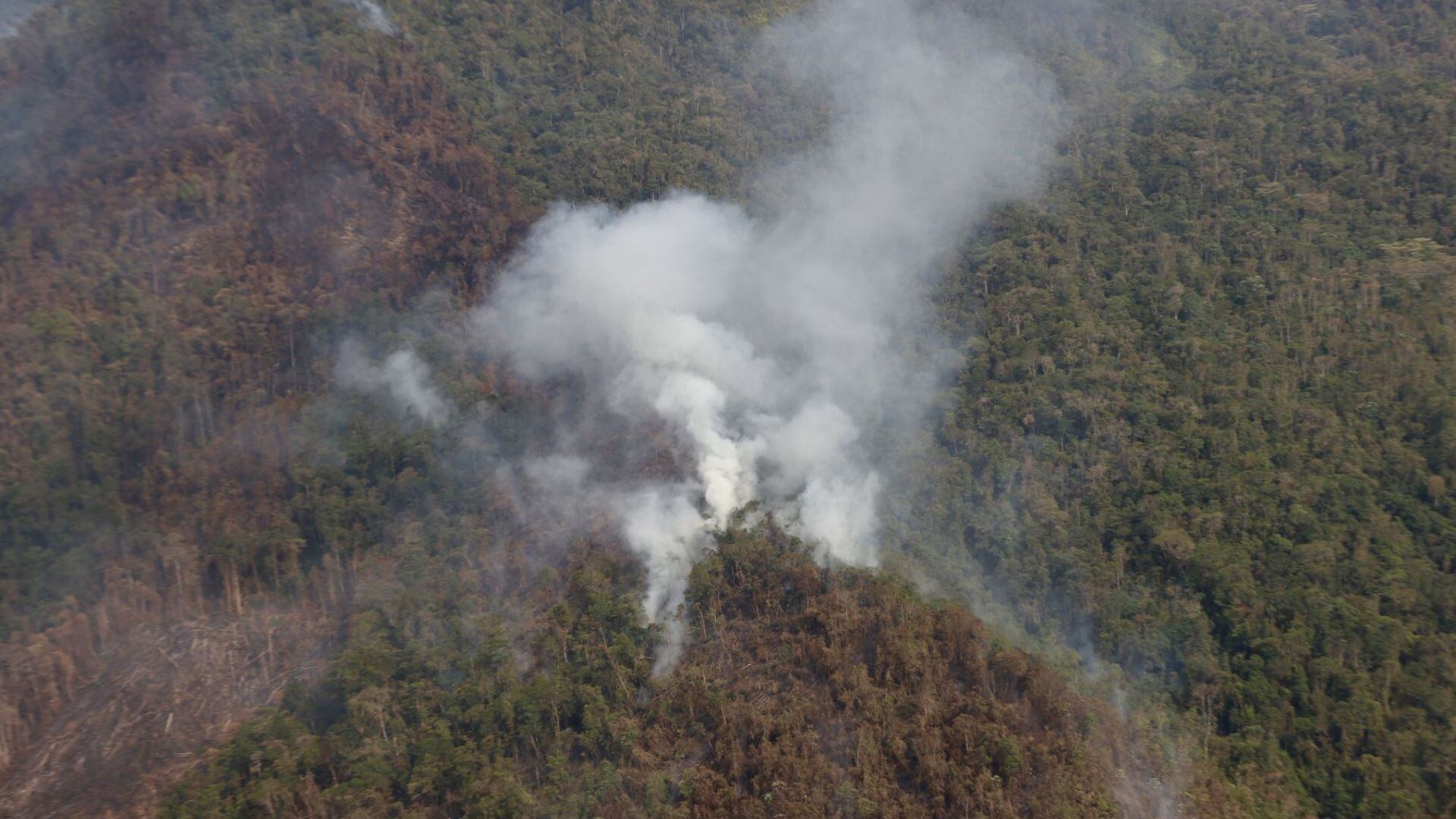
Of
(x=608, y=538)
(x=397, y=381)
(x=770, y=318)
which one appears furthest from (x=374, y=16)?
(x=608, y=538)

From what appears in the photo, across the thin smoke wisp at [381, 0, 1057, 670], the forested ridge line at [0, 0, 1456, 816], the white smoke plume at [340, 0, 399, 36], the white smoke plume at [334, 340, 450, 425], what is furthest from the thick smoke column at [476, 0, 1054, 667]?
the white smoke plume at [340, 0, 399, 36]

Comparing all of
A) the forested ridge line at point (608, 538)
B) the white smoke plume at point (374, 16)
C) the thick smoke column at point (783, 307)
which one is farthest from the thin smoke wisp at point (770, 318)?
the white smoke plume at point (374, 16)

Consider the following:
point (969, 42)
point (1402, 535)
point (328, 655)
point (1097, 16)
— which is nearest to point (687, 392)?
point (328, 655)

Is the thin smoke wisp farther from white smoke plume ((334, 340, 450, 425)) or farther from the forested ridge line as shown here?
the forested ridge line

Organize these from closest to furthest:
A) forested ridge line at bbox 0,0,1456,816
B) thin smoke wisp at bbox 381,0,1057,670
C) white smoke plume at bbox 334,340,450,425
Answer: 1. forested ridge line at bbox 0,0,1456,816
2. thin smoke wisp at bbox 381,0,1057,670
3. white smoke plume at bbox 334,340,450,425

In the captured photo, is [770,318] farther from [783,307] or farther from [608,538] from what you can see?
[608,538]

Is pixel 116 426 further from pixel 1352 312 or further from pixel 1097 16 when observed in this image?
pixel 1097 16
